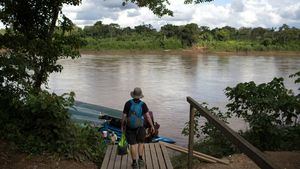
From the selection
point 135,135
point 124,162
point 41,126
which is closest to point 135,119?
point 135,135

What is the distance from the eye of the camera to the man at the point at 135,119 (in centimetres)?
538

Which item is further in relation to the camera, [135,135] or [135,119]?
[135,135]

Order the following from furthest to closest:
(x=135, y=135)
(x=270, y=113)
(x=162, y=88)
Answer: (x=162, y=88) < (x=270, y=113) < (x=135, y=135)

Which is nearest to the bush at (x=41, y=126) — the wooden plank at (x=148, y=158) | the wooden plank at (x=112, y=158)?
the wooden plank at (x=112, y=158)

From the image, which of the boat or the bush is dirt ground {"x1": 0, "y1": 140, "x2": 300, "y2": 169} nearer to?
the bush

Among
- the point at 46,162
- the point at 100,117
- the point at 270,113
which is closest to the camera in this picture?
the point at 46,162

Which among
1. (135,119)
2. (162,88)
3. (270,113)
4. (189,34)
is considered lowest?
(162,88)

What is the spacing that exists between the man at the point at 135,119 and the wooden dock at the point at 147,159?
0.27 meters

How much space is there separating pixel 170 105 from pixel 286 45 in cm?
6301

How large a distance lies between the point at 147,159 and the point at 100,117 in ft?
24.8

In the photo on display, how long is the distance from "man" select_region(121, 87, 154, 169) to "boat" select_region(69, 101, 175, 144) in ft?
19.0

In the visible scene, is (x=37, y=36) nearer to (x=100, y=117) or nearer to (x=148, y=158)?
(x=148, y=158)

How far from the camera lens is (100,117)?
1351 cm

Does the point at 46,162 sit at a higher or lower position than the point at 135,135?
lower
